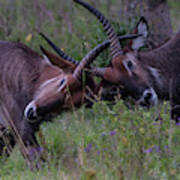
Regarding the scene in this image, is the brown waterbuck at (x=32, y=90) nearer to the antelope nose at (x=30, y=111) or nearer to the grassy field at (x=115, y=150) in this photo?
the antelope nose at (x=30, y=111)

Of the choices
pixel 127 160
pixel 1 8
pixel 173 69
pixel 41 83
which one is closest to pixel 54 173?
pixel 127 160

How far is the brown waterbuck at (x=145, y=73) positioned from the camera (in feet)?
17.6

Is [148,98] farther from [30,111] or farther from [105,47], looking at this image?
[30,111]

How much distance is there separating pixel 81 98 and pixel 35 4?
5.89m

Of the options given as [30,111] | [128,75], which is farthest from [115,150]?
[128,75]

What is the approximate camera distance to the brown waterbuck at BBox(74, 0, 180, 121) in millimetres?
5379

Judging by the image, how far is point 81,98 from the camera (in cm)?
520

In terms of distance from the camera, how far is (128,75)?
5.45 metres

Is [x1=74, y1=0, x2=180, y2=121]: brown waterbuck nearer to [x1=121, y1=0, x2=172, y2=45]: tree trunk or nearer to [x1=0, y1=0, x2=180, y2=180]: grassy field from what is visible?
[x1=0, y1=0, x2=180, y2=180]: grassy field

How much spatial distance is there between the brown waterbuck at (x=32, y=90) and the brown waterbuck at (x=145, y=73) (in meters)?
0.40

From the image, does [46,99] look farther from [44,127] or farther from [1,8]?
[1,8]

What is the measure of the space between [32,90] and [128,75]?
120cm

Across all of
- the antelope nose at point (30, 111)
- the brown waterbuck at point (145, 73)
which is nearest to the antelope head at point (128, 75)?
the brown waterbuck at point (145, 73)

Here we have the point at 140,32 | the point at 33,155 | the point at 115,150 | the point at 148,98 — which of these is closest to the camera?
the point at 115,150
